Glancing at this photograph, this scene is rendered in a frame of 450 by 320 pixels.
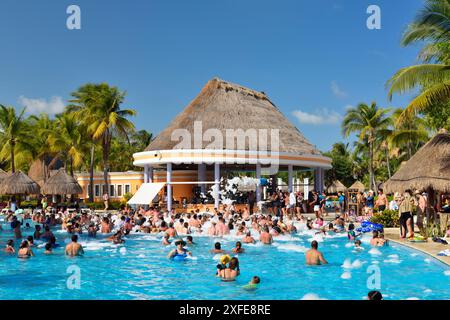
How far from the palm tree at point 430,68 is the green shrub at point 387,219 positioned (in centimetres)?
563

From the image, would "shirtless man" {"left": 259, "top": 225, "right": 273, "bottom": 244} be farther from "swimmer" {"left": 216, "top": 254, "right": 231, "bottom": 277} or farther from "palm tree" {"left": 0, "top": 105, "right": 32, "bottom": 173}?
"palm tree" {"left": 0, "top": 105, "right": 32, "bottom": 173}

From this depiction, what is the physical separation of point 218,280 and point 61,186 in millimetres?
26902

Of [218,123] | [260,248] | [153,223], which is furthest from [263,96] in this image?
[260,248]

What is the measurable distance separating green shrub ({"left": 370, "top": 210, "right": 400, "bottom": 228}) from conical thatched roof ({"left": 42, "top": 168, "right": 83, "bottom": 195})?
23.9 m

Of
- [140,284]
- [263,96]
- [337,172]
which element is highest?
[263,96]

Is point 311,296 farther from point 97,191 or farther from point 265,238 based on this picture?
point 97,191

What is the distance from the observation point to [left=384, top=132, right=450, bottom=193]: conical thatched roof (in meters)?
15.9

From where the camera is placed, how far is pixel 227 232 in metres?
19.9

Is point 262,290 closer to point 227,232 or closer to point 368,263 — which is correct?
point 368,263

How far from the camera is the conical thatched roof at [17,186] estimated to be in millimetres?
34094

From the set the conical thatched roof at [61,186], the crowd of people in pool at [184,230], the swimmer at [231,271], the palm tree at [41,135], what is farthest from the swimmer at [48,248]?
the palm tree at [41,135]

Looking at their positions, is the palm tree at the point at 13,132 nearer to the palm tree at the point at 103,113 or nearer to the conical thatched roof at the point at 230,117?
the palm tree at the point at 103,113

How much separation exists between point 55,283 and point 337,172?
52.8 meters

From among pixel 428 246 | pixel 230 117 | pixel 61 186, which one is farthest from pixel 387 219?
pixel 61 186
